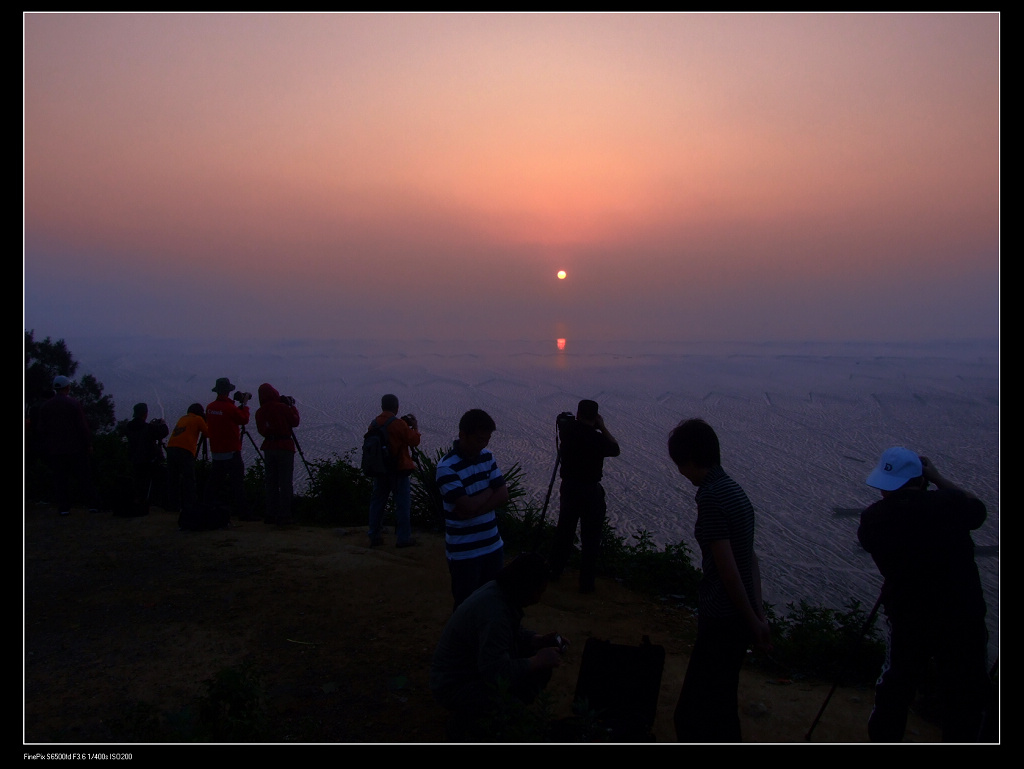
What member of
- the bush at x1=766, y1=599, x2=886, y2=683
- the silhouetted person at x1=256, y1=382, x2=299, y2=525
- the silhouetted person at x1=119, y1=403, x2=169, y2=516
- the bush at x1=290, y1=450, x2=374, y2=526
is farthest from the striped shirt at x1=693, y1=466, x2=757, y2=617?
the silhouetted person at x1=119, y1=403, x2=169, y2=516

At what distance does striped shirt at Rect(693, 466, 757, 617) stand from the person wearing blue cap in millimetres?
691

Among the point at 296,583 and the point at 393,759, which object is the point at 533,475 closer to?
the point at 296,583

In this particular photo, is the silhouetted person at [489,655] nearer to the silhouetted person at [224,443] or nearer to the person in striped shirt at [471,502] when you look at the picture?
the person in striped shirt at [471,502]

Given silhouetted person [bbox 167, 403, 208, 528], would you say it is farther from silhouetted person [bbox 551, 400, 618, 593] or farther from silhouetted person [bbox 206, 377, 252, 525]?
silhouetted person [bbox 551, 400, 618, 593]

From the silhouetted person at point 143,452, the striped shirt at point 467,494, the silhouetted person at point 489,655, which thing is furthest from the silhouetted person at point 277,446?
the silhouetted person at point 489,655

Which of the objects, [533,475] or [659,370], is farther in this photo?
[659,370]

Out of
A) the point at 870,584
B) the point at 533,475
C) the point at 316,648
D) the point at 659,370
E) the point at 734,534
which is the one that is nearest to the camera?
the point at 734,534

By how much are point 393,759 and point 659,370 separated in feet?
163

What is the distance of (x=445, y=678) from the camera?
349 cm

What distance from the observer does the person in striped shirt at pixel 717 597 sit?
2932 mm

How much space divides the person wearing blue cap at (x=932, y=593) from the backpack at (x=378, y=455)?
5013 millimetres

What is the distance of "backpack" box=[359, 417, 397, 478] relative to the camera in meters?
7.08

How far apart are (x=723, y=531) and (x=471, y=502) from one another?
1.58 m

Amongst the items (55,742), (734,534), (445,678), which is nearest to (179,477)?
(55,742)
